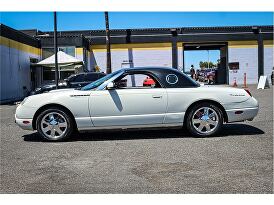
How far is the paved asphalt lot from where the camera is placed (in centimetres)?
409

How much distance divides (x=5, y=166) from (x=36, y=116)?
6.40 feet

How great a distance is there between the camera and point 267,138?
6.68 metres

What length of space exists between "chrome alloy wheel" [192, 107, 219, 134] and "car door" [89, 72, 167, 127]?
2.08ft

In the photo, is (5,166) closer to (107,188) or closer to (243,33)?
(107,188)

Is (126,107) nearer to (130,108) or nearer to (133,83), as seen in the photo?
(130,108)

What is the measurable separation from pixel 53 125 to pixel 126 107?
1422mm

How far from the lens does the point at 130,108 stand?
6879 millimetres

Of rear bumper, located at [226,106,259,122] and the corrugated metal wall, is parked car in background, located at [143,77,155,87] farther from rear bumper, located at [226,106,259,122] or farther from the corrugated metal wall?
the corrugated metal wall

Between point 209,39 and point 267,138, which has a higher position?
point 209,39

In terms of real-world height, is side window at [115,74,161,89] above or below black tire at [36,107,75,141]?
above

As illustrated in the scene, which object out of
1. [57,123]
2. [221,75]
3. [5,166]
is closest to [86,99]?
[57,123]

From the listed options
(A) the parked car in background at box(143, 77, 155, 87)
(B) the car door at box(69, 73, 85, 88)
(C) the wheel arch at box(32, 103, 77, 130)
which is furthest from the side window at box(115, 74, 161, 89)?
(B) the car door at box(69, 73, 85, 88)

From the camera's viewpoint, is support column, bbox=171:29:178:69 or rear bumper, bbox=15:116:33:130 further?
support column, bbox=171:29:178:69

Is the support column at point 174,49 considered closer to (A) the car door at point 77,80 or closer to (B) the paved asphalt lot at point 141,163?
(A) the car door at point 77,80
